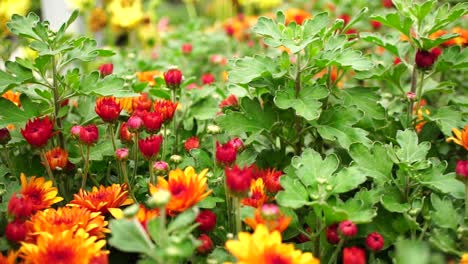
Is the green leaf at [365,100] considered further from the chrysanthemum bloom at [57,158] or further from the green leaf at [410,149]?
the chrysanthemum bloom at [57,158]

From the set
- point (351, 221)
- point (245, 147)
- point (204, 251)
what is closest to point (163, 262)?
point (204, 251)

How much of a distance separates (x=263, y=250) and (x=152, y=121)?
1.26ft

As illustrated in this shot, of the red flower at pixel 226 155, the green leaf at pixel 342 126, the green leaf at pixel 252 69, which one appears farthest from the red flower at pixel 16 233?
the green leaf at pixel 342 126

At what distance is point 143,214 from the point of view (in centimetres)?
89

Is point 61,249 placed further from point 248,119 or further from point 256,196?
point 248,119

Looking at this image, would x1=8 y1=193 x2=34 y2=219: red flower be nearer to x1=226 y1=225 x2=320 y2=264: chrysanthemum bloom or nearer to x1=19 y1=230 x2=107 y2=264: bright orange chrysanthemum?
x1=19 y1=230 x2=107 y2=264: bright orange chrysanthemum

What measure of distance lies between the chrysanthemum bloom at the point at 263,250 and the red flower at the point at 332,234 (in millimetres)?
136

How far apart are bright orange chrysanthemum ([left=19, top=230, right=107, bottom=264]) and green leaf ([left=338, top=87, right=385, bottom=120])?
1.97 feet

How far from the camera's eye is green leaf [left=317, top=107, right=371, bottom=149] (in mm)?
1079

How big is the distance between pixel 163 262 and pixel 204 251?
0.52 ft

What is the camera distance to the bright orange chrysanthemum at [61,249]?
2.62 ft

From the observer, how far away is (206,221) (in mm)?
907

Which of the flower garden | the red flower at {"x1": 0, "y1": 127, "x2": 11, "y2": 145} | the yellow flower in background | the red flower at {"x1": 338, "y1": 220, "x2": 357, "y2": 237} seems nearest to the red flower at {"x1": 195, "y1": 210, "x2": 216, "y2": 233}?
the flower garden

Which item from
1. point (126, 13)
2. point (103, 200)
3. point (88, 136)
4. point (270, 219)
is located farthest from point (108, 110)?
point (126, 13)
